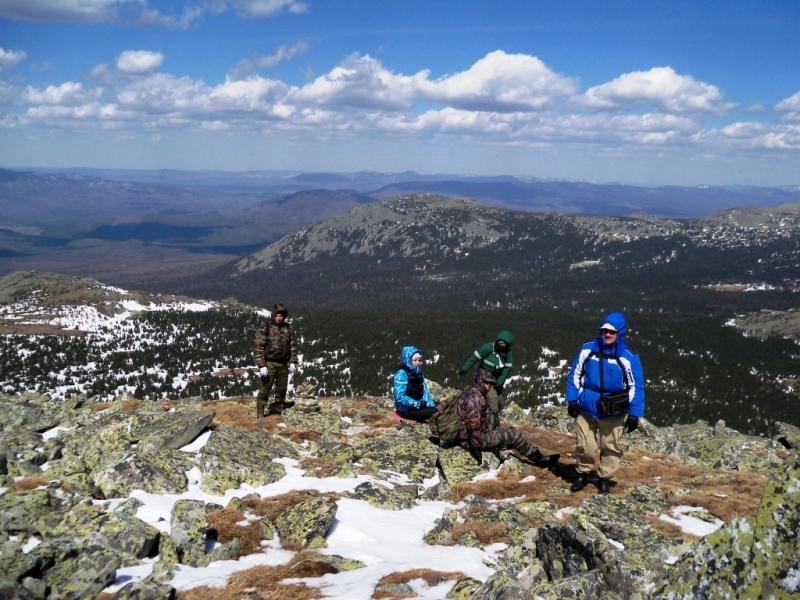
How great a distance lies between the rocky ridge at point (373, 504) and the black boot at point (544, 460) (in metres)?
0.40

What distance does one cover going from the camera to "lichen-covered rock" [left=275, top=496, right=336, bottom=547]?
34.8ft

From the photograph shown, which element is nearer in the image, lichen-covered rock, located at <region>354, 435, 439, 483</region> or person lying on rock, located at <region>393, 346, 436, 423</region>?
lichen-covered rock, located at <region>354, 435, 439, 483</region>

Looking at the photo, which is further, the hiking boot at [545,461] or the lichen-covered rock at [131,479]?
the hiking boot at [545,461]

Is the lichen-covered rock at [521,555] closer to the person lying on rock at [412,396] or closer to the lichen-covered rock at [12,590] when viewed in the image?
the lichen-covered rock at [12,590]

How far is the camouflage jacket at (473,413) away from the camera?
16188 millimetres

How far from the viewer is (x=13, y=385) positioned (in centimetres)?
12506

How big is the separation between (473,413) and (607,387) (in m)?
4.65

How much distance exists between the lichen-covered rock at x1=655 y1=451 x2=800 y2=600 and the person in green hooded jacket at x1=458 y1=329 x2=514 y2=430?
10.8m

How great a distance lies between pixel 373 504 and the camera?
12906 millimetres

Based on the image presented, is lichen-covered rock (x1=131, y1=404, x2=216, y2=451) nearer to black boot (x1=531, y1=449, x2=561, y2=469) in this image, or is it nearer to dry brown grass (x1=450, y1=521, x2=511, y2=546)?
dry brown grass (x1=450, y1=521, x2=511, y2=546)

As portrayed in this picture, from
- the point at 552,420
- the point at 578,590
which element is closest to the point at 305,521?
the point at 578,590

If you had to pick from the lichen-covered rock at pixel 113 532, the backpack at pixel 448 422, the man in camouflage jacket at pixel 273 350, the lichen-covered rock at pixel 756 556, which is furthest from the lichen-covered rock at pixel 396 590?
the man in camouflage jacket at pixel 273 350

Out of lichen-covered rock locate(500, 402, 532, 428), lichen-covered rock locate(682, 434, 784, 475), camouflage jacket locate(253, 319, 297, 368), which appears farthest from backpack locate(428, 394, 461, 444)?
lichen-covered rock locate(500, 402, 532, 428)

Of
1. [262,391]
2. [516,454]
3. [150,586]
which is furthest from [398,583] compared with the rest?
[262,391]
